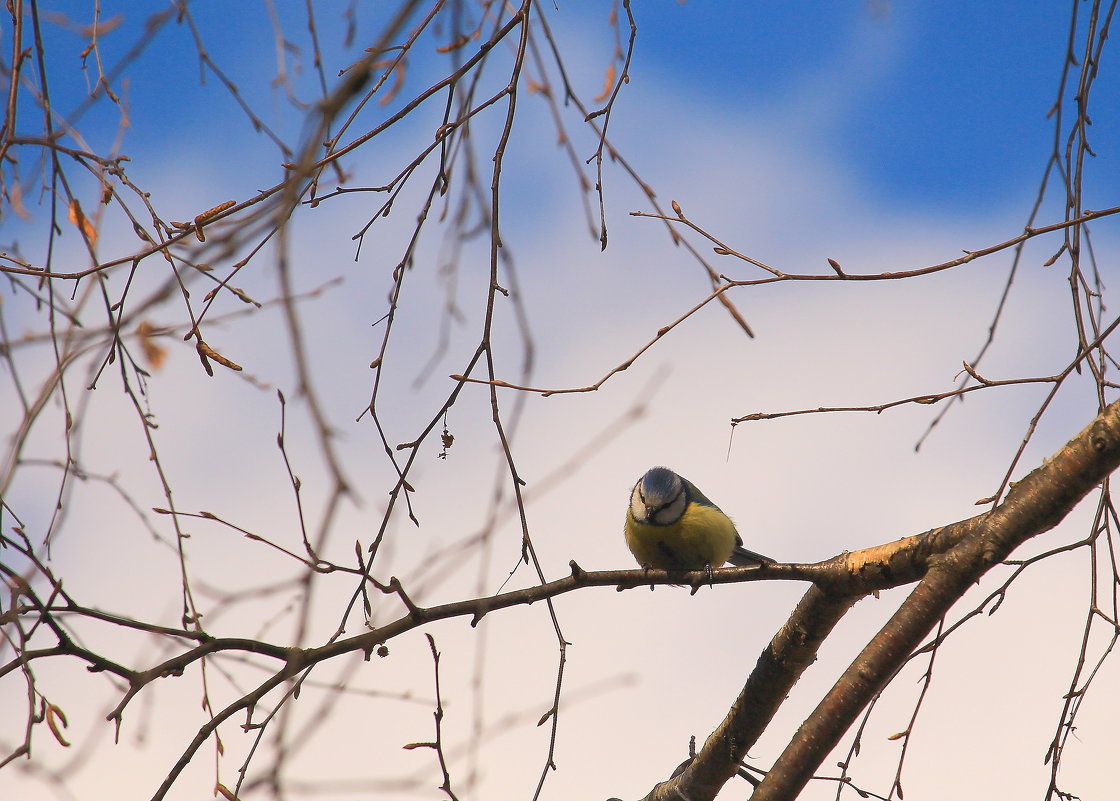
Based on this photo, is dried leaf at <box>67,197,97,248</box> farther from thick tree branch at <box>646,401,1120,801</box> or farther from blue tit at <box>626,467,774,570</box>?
blue tit at <box>626,467,774,570</box>

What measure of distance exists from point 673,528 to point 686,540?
0.08 metres

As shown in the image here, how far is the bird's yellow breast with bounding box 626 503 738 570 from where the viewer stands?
15.5 ft

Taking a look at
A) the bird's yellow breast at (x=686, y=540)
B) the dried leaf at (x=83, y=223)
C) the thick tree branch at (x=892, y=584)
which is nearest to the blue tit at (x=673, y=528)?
the bird's yellow breast at (x=686, y=540)

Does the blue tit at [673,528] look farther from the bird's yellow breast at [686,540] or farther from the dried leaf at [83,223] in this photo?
the dried leaf at [83,223]

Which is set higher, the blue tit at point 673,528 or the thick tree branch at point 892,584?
the blue tit at point 673,528

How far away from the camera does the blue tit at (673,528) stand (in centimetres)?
474

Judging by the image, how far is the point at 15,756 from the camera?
1995 mm

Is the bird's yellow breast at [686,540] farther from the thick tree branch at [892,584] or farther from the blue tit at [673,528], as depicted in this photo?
the thick tree branch at [892,584]

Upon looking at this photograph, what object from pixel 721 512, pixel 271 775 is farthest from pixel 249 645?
pixel 721 512

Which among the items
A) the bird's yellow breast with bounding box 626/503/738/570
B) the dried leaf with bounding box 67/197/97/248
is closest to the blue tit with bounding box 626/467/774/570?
the bird's yellow breast with bounding box 626/503/738/570

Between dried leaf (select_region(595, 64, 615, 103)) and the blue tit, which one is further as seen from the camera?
the blue tit

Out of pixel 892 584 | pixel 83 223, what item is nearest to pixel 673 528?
pixel 892 584

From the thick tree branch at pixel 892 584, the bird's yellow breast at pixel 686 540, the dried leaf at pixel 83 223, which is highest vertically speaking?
the bird's yellow breast at pixel 686 540

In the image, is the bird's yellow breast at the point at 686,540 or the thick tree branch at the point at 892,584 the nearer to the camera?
the thick tree branch at the point at 892,584
